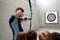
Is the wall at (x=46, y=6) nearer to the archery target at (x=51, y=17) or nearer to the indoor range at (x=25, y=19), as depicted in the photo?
the indoor range at (x=25, y=19)

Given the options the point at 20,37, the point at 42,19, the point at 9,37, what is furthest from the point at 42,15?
the point at 20,37

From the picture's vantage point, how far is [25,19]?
127 inches

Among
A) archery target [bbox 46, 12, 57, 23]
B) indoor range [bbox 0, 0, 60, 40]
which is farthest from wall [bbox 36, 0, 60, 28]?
archery target [bbox 46, 12, 57, 23]

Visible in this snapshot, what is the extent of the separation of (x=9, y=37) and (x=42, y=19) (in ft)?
19.6

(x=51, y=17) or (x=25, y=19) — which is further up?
(x=51, y=17)

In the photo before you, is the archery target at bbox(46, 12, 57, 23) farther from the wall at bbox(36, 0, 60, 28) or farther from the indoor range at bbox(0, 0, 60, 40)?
the wall at bbox(36, 0, 60, 28)

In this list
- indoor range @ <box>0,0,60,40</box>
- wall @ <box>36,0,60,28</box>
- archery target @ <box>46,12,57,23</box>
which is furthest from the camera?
archery target @ <box>46,12,57,23</box>

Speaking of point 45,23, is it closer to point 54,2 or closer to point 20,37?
point 54,2

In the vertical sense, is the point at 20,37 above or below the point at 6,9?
below

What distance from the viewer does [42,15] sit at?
992cm

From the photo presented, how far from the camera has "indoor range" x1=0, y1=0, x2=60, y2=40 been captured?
4.58 feet

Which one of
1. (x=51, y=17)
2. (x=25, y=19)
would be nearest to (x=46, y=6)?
(x=51, y=17)

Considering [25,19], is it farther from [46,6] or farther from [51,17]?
[51,17]

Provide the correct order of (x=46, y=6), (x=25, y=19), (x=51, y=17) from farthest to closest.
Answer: (x=51, y=17) < (x=46, y=6) < (x=25, y=19)
